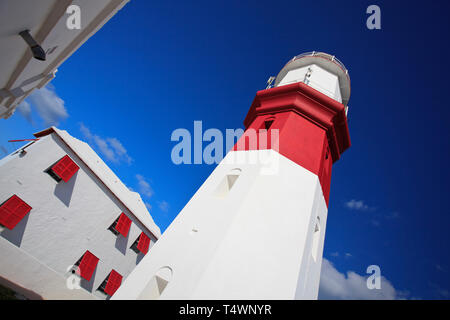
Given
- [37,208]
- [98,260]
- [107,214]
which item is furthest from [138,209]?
[37,208]

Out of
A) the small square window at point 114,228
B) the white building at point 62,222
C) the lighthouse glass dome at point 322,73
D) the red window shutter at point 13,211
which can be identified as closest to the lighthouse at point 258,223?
the lighthouse glass dome at point 322,73

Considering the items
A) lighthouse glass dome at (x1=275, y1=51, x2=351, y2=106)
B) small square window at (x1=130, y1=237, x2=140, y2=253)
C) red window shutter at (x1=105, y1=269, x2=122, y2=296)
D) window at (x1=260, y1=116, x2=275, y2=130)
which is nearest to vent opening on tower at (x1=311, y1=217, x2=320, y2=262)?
window at (x1=260, y1=116, x2=275, y2=130)

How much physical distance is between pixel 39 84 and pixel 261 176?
10386 millimetres

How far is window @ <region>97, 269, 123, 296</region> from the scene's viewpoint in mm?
12773

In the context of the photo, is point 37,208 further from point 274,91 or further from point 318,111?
point 318,111

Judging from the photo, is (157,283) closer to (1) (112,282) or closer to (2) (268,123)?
(2) (268,123)

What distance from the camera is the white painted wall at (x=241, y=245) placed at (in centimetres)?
453

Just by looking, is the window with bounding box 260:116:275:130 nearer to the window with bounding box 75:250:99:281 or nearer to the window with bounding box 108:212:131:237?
the window with bounding box 108:212:131:237

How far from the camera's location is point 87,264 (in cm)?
1208

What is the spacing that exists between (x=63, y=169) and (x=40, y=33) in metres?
7.28

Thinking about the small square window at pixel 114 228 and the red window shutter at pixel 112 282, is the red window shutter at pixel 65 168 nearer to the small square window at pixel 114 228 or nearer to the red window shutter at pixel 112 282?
the small square window at pixel 114 228

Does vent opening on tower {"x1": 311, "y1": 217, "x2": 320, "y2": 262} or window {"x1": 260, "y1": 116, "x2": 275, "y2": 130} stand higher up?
window {"x1": 260, "y1": 116, "x2": 275, "y2": 130}

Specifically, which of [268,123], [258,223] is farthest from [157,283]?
[268,123]

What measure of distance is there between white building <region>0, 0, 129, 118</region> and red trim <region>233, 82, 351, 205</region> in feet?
19.4
